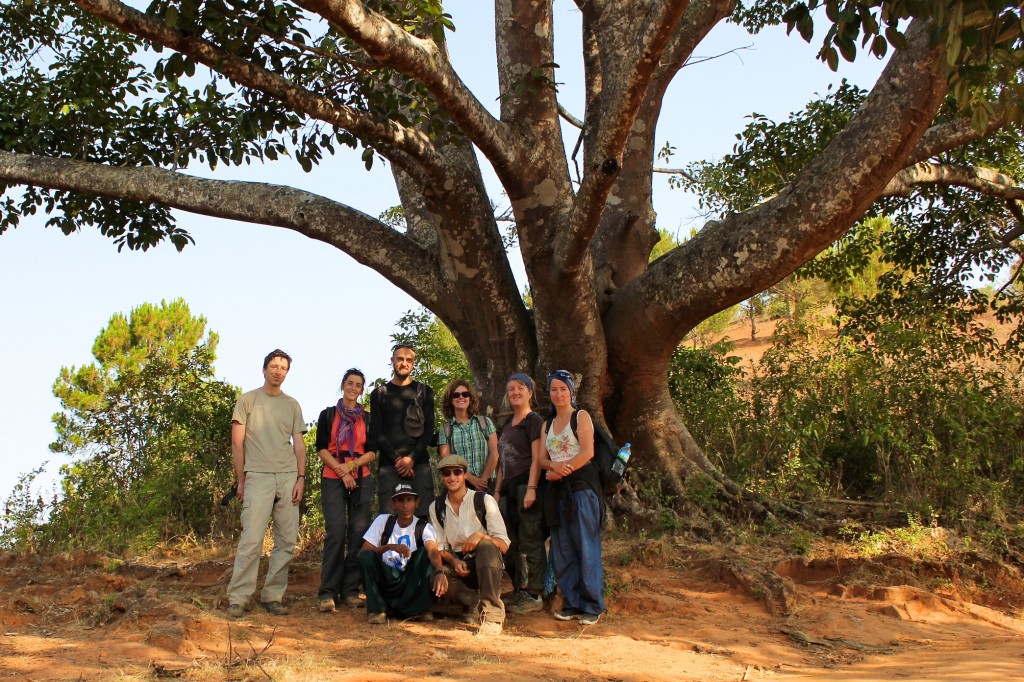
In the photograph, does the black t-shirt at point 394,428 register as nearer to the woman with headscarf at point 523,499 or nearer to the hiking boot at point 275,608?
the woman with headscarf at point 523,499

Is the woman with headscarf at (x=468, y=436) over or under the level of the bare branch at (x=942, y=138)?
under

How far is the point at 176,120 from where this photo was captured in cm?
955

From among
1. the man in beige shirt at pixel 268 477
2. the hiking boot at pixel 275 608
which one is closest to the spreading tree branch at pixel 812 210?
the man in beige shirt at pixel 268 477

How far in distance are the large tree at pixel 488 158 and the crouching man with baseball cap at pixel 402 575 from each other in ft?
8.37

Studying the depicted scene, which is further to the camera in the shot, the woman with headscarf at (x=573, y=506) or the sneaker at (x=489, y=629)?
the woman with headscarf at (x=573, y=506)

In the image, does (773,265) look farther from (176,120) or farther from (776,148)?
(176,120)

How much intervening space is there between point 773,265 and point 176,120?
5.88 metres

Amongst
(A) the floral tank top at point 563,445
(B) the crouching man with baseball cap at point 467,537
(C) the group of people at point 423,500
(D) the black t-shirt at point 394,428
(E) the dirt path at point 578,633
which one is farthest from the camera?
(D) the black t-shirt at point 394,428

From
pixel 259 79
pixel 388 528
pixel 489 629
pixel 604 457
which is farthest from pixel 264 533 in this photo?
pixel 259 79

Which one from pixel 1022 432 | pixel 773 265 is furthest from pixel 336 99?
pixel 1022 432

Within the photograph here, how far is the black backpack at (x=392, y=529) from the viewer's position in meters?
6.36

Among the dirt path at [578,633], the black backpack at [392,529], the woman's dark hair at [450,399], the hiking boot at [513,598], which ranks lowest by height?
the dirt path at [578,633]

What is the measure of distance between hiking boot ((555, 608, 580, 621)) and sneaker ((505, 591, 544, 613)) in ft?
0.55

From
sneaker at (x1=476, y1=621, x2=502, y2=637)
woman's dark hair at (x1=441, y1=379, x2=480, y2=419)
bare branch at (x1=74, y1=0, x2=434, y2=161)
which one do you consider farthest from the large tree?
sneaker at (x1=476, y1=621, x2=502, y2=637)
